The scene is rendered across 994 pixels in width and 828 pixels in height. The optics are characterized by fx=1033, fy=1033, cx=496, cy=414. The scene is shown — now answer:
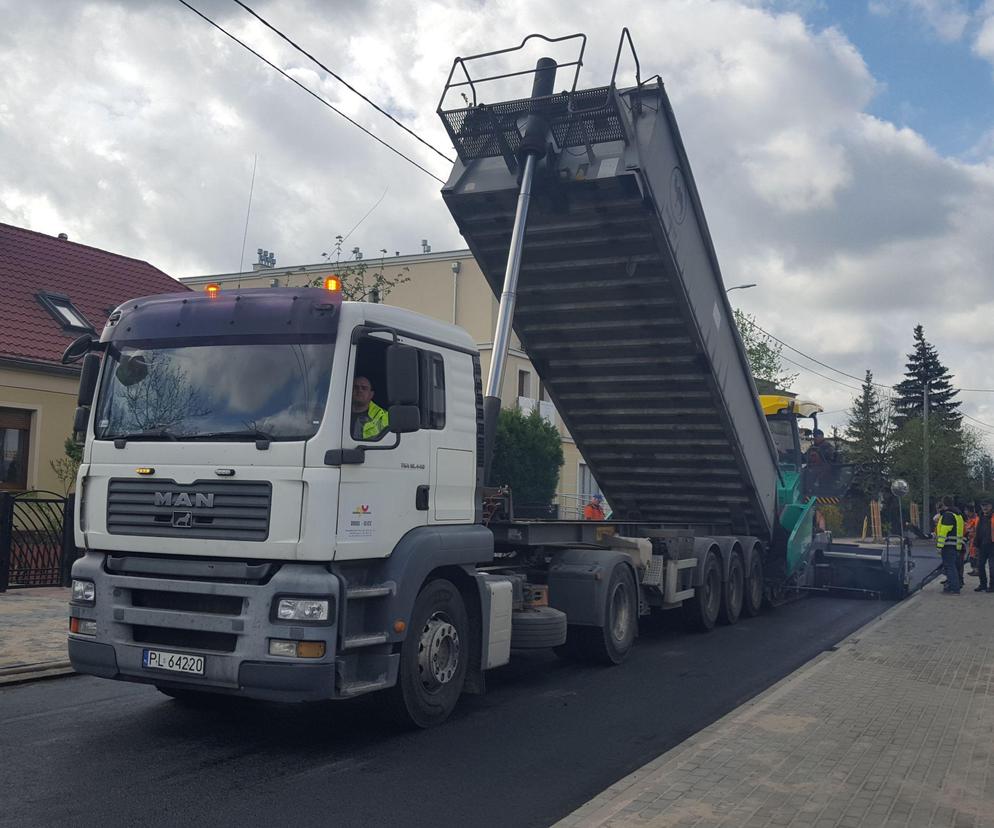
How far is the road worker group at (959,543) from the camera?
54.6 ft

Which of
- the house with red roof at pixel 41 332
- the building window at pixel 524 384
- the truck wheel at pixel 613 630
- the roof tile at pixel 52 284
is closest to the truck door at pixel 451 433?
the truck wheel at pixel 613 630

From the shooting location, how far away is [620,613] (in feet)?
32.3

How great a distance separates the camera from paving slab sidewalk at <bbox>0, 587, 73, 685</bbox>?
8.45 m

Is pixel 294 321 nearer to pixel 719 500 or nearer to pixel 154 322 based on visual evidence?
pixel 154 322

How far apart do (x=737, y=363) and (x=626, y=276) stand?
2312 millimetres

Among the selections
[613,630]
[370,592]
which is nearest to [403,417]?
[370,592]

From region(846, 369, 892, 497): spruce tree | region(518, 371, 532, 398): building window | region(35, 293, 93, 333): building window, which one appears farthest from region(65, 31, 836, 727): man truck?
region(846, 369, 892, 497): spruce tree

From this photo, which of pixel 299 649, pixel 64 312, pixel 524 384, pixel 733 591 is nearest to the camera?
pixel 299 649

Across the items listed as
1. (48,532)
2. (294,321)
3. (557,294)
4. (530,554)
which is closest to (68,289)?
(48,532)

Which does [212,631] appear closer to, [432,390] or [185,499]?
[185,499]

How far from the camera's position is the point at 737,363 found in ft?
38.4

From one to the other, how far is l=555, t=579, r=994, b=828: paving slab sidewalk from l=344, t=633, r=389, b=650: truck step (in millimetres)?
1665

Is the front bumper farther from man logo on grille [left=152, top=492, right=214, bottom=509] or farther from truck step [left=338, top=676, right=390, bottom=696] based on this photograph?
man logo on grille [left=152, top=492, right=214, bottom=509]

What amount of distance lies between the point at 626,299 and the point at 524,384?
2589 cm
